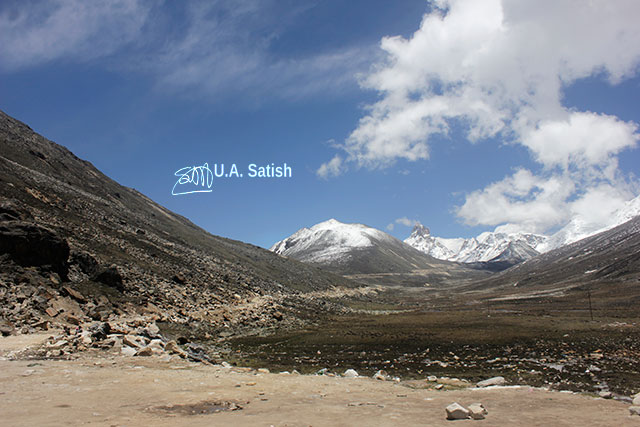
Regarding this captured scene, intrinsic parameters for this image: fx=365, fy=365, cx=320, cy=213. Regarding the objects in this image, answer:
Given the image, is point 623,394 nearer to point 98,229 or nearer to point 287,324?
point 287,324

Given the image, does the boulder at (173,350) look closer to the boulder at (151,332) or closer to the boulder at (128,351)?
the boulder at (128,351)

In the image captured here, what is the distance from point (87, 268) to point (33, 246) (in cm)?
629

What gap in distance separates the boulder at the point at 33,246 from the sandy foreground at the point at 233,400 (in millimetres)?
16500

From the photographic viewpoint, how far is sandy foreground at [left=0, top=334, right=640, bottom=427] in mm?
9062

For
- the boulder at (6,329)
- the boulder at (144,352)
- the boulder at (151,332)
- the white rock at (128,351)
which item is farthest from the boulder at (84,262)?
the boulder at (144,352)

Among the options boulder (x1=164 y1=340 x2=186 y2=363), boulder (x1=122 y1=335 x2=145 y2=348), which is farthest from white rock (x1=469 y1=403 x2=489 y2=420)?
boulder (x1=122 y1=335 x2=145 y2=348)

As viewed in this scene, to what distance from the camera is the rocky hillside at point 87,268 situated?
27781 millimetres

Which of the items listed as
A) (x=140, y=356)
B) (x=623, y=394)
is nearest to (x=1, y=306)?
(x=140, y=356)

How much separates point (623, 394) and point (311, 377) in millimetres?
14559

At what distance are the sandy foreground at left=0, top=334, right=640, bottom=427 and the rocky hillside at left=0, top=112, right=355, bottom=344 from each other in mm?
11617

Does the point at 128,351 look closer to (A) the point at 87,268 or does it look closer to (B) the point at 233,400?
(B) the point at 233,400

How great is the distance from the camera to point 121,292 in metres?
36.9

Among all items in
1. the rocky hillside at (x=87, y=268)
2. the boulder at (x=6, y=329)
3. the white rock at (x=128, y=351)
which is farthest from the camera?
the rocky hillside at (x=87, y=268)

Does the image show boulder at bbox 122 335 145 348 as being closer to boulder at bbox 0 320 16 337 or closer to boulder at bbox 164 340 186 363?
boulder at bbox 164 340 186 363
